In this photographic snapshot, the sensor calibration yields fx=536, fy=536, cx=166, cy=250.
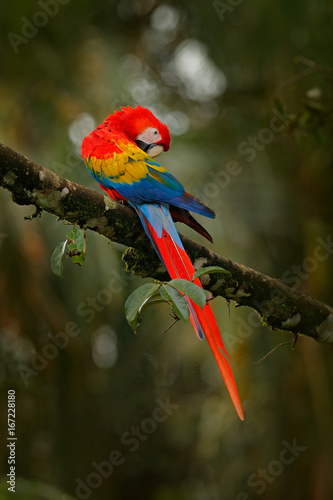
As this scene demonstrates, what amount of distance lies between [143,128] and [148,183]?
0.37 m

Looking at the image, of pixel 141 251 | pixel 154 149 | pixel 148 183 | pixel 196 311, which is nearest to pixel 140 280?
pixel 154 149

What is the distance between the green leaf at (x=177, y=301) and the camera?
3.49 ft

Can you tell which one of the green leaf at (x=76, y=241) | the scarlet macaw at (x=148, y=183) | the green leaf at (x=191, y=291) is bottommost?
the green leaf at (x=191, y=291)

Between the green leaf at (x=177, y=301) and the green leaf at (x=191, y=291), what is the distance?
13 millimetres

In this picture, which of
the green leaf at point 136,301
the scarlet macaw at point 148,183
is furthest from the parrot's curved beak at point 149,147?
the green leaf at point 136,301

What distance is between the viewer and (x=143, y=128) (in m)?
1.95

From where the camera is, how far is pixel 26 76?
3414 mm

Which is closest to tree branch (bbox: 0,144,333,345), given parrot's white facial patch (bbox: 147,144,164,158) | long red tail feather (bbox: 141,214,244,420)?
long red tail feather (bbox: 141,214,244,420)

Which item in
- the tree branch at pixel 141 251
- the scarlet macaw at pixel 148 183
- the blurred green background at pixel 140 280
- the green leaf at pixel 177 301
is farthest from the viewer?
the blurred green background at pixel 140 280

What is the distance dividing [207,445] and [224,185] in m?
1.77

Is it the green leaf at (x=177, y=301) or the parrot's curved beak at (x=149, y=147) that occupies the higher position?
the parrot's curved beak at (x=149, y=147)

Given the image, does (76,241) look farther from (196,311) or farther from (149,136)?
(149,136)

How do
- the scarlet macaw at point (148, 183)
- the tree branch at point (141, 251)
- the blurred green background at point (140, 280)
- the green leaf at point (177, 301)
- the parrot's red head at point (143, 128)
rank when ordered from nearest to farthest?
the green leaf at point (177, 301), the tree branch at point (141, 251), the scarlet macaw at point (148, 183), the parrot's red head at point (143, 128), the blurred green background at point (140, 280)

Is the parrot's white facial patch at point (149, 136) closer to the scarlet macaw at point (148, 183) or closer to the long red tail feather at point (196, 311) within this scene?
the scarlet macaw at point (148, 183)
